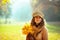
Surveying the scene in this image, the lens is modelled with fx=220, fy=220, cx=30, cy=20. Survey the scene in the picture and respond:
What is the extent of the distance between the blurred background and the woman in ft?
0.16

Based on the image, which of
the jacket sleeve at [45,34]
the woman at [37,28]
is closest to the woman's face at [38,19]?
the woman at [37,28]

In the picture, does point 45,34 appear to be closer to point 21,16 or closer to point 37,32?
point 37,32

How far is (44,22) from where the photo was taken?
7.30 ft

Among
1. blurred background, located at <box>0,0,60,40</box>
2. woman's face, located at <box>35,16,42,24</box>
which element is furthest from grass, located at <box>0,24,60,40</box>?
woman's face, located at <box>35,16,42,24</box>

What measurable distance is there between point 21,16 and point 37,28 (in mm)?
212

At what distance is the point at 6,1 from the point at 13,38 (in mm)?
387

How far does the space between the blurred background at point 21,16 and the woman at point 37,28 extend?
5 centimetres

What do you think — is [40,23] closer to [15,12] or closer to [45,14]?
[45,14]

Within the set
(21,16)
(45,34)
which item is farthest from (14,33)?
(45,34)

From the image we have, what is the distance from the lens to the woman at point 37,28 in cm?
220

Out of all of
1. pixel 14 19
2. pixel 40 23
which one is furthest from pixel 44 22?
pixel 14 19

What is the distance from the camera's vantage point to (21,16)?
226 cm

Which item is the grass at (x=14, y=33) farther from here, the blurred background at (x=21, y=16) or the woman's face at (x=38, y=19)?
the woman's face at (x=38, y=19)

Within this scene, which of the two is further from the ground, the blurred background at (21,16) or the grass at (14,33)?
the blurred background at (21,16)
